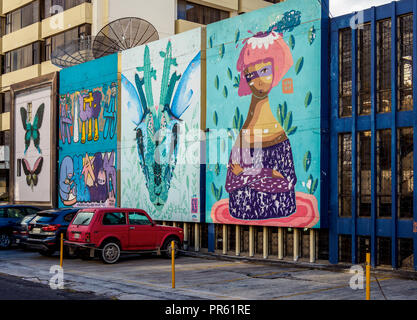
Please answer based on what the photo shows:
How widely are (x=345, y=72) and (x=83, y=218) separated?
917cm

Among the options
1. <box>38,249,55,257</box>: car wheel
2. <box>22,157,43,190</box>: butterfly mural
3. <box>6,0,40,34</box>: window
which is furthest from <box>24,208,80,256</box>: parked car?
<box>6,0,40,34</box>: window

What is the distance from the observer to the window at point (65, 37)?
128 ft

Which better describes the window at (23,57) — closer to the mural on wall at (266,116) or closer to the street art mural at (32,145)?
the street art mural at (32,145)

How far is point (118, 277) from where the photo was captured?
15.7 metres

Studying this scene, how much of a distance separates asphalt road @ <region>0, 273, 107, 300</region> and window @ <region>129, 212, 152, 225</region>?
4941mm

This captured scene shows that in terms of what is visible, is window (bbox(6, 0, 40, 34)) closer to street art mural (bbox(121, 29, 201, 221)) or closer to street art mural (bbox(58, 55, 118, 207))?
street art mural (bbox(58, 55, 118, 207))

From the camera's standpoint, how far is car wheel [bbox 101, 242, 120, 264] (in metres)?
18.4

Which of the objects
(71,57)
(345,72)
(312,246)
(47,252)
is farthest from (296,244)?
(71,57)

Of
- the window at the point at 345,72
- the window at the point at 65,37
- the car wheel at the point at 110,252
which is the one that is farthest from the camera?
the window at the point at 65,37

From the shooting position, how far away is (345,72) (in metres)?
18.0

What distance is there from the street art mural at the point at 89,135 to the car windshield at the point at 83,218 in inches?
324

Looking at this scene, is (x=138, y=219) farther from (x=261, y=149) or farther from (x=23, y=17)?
(x=23, y=17)

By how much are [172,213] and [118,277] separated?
26.9 feet

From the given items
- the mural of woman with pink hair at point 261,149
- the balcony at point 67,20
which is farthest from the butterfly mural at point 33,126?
the mural of woman with pink hair at point 261,149
